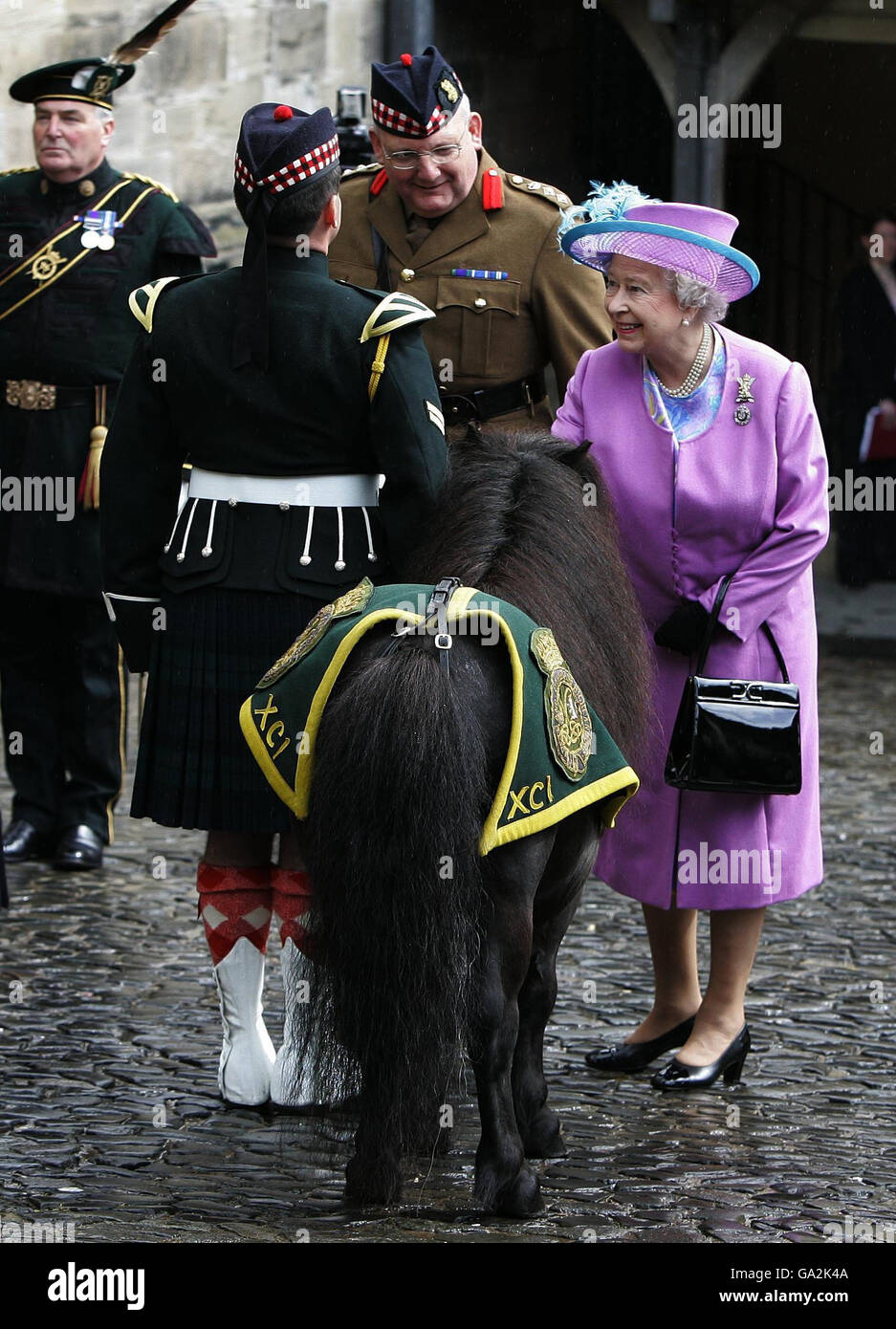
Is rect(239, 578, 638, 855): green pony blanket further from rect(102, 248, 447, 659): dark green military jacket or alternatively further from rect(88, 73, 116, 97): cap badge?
rect(88, 73, 116, 97): cap badge

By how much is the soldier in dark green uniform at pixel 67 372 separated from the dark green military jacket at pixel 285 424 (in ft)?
7.54

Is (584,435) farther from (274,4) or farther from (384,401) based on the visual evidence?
(274,4)

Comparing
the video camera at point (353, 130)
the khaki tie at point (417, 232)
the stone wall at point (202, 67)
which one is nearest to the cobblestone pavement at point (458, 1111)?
the khaki tie at point (417, 232)

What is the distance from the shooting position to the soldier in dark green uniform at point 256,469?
3.91 m

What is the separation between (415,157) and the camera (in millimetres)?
4625

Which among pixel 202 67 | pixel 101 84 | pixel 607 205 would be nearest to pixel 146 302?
pixel 607 205

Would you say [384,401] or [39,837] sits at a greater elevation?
[384,401]

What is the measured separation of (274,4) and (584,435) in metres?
7.33

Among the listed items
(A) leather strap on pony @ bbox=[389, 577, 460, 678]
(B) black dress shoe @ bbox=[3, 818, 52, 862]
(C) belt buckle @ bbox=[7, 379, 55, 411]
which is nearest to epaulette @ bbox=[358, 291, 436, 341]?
(A) leather strap on pony @ bbox=[389, 577, 460, 678]

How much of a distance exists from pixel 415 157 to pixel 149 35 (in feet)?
5.31

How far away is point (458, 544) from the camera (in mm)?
3672

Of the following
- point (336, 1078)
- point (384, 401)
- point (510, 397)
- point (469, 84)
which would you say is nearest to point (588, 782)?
point (336, 1078)

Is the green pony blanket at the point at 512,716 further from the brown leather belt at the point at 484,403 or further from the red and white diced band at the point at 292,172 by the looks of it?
the brown leather belt at the point at 484,403

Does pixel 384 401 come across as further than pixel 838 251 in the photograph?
No
